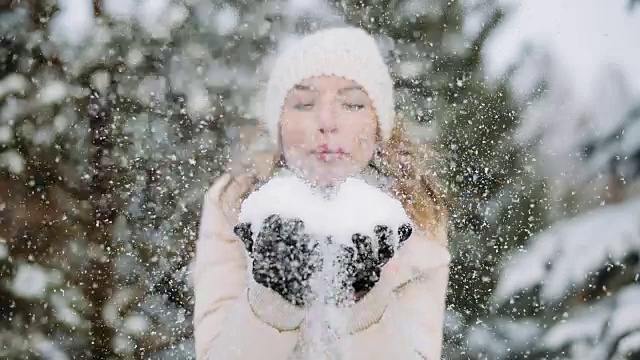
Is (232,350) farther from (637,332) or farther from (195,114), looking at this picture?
(637,332)

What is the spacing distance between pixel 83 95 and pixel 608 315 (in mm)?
710

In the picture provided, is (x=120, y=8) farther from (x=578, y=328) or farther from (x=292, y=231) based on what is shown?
(x=578, y=328)

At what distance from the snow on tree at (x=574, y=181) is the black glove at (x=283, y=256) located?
49 cm

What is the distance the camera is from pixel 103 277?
100 cm

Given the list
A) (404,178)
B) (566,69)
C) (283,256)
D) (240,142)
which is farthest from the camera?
(566,69)

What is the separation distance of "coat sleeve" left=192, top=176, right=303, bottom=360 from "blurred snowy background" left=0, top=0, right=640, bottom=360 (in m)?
0.27

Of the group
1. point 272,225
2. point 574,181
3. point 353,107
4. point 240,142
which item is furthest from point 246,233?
point 574,181

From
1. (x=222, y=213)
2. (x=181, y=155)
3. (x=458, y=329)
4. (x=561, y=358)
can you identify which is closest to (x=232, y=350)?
(x=222, y=213)

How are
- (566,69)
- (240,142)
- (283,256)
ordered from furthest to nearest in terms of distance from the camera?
(566,69) < (240,142) < (283,256)

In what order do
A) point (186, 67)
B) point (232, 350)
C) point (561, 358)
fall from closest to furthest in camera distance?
point (232, 350) < point (186, 67) < point (561, 358)

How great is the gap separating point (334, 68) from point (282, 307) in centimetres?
18

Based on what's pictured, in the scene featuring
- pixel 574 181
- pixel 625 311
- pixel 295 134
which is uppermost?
pixel 574 181

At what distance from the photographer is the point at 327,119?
0.59 metres

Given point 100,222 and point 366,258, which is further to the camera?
point 100,222
